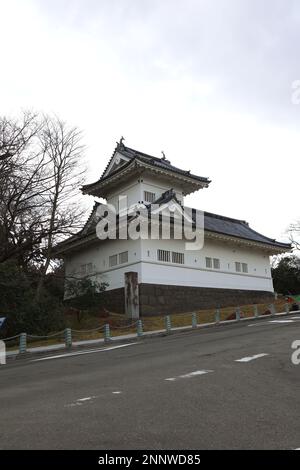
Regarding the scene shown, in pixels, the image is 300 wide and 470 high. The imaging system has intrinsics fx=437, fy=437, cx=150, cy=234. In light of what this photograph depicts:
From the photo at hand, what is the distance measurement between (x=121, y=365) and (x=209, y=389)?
4.01m

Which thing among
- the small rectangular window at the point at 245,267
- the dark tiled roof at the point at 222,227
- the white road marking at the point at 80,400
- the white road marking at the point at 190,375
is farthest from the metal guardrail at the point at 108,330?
the white road marking at the point at 80,400

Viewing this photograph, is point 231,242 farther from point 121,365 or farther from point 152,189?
point 121,365

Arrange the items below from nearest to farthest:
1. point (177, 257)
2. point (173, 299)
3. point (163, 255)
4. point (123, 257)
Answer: point (173, 299) < point (163, 255) < point (123, 257) < point (177, 257)

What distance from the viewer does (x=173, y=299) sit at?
1169 inches

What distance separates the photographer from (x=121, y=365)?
421 inches

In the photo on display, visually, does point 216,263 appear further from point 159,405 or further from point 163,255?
point 159,405

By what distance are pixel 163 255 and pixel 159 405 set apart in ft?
78.9

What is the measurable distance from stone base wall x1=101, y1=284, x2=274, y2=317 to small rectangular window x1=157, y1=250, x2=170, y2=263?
1861 mm

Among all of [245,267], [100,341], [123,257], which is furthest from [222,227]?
[100,341]

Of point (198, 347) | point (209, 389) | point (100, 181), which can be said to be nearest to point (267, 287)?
point (100, 181)

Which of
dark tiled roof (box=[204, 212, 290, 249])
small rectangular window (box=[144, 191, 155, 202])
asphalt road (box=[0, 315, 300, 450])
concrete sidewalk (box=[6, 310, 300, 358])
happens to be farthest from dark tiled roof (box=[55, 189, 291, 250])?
asphalt road (box=[0, 315, 300, 450])

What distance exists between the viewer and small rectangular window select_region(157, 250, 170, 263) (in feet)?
97.5

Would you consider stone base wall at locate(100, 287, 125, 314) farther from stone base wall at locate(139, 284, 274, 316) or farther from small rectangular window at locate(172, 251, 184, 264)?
small rectangular window at locate(172, 251, 184, 264)

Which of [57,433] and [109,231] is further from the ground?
[109,231]
